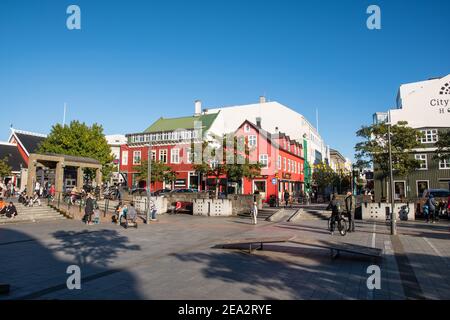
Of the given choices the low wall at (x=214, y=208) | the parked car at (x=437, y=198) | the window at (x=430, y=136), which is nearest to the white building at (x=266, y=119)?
the window at (x=430, y=136)

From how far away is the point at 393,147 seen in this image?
26.7 meters

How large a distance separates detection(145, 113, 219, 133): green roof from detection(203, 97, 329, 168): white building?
1089 mm

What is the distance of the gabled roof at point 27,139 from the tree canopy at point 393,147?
175 ft

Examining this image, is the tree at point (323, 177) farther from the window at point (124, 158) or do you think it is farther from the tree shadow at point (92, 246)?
the tree shadow at point (92, 246)

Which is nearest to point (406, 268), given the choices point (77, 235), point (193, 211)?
point (77, 235)

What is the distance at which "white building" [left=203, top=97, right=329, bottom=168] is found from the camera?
55438mm

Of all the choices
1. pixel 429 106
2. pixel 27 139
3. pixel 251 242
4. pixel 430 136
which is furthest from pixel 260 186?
pixel 27 139

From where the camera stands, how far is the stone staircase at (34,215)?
1883cm

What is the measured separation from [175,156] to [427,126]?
3296 cm

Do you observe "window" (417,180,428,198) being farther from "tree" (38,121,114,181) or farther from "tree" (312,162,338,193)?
"tree" (38,121,114,181)

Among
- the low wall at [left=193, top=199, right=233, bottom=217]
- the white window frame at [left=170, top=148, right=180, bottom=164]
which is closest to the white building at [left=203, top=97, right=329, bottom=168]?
the white window frame at [left=170, top=148, right=180, bottom=164]

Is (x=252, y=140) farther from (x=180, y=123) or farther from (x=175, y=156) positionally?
(x=180, y=123)

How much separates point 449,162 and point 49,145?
4753 cm

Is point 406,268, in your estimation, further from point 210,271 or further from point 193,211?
point 193,211
